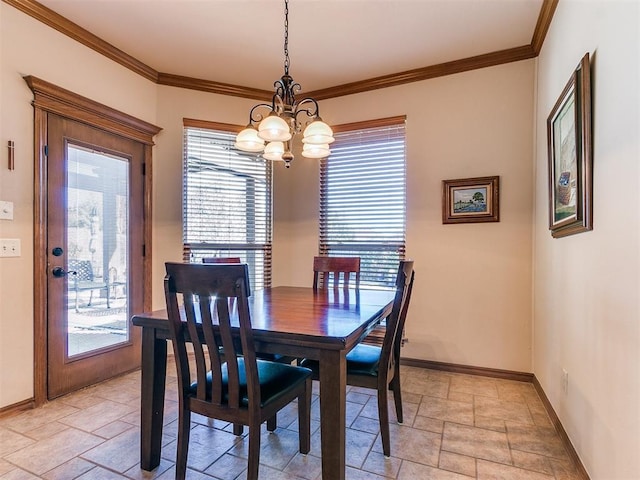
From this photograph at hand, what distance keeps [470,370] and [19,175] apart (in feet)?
12.1

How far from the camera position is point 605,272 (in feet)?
5.02

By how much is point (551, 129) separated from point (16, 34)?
3.56 meters

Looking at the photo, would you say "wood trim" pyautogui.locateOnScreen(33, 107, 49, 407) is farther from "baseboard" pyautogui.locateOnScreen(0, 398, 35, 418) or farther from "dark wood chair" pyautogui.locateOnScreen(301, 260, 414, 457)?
"dark wood chair" pyautogui.locateOnScreen(301, 260, 414, 457)

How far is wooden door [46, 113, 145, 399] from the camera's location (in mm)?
2582

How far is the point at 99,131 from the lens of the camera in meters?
2.89

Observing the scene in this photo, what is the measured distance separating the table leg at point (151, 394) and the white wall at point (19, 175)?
126cm

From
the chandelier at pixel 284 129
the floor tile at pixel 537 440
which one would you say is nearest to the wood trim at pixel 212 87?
the chandelier at pixel 284 129

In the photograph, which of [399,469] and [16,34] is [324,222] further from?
[16,34]

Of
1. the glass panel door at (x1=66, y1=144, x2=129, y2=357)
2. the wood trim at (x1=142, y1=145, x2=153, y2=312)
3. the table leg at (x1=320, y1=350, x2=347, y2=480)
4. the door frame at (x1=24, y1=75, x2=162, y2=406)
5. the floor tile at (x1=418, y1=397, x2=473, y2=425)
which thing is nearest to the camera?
the table leg at (x1=320, y1=350, x2=347, y2=480)

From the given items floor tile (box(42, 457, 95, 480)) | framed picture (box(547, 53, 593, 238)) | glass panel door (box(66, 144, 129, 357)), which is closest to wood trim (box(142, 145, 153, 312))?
glass panel door (box(66, 144, 129, 357))

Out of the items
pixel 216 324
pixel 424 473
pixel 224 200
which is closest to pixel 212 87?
pixel 224 200

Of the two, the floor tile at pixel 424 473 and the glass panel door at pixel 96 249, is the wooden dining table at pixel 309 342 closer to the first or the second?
the floor tile at pixel 424 473

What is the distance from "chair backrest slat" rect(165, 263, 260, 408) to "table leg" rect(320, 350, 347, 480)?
11.3 inches

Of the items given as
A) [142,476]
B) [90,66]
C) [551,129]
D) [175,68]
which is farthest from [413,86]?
[142,476]
